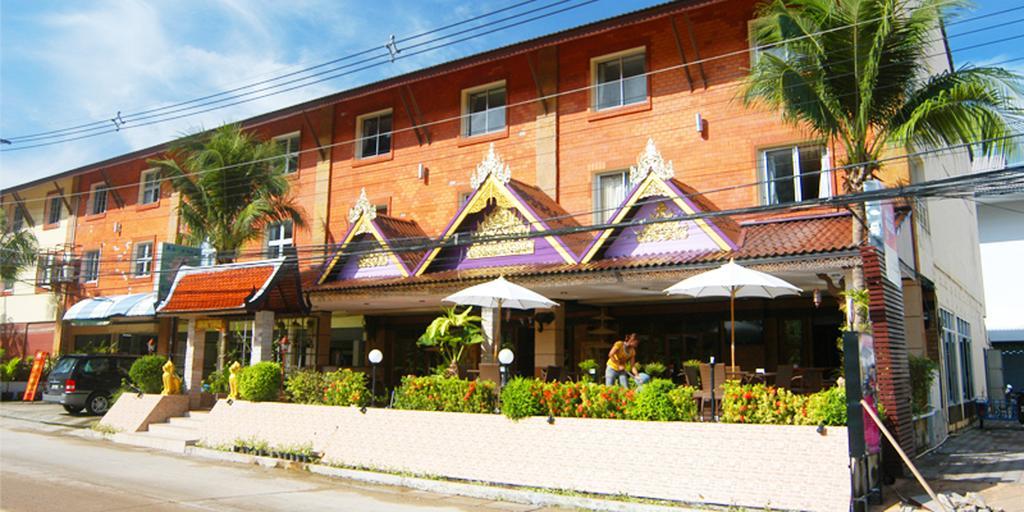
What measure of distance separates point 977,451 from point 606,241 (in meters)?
8.22

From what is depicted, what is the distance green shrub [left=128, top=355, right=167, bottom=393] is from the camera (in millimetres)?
19125

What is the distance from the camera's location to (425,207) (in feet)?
69.7

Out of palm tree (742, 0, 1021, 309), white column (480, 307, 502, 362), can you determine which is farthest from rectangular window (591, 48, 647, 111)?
white column (480, 307, 502, 362)

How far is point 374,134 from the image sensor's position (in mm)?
23047

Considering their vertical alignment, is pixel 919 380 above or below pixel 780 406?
above

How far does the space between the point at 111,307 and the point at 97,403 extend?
4.82 metres

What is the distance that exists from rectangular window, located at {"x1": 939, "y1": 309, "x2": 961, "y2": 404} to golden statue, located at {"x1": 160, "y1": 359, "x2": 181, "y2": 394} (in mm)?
18019

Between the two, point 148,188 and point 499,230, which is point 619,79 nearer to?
point 499,230

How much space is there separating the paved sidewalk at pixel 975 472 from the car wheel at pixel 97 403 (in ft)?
68.7

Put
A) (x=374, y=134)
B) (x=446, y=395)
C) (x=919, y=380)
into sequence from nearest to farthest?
(x=446, y=395) < (x=919, y=380) < (x=374, y=134)

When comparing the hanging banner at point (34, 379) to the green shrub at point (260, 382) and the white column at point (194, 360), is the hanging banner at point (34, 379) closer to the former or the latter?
the white column at point (194, 360)

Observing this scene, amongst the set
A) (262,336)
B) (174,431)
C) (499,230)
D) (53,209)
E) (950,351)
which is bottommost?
(174,431)

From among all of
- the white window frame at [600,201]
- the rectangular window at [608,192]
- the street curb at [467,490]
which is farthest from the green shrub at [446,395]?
the rectangular window at [608,192]

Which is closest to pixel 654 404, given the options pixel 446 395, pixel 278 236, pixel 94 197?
pixel 446 395
